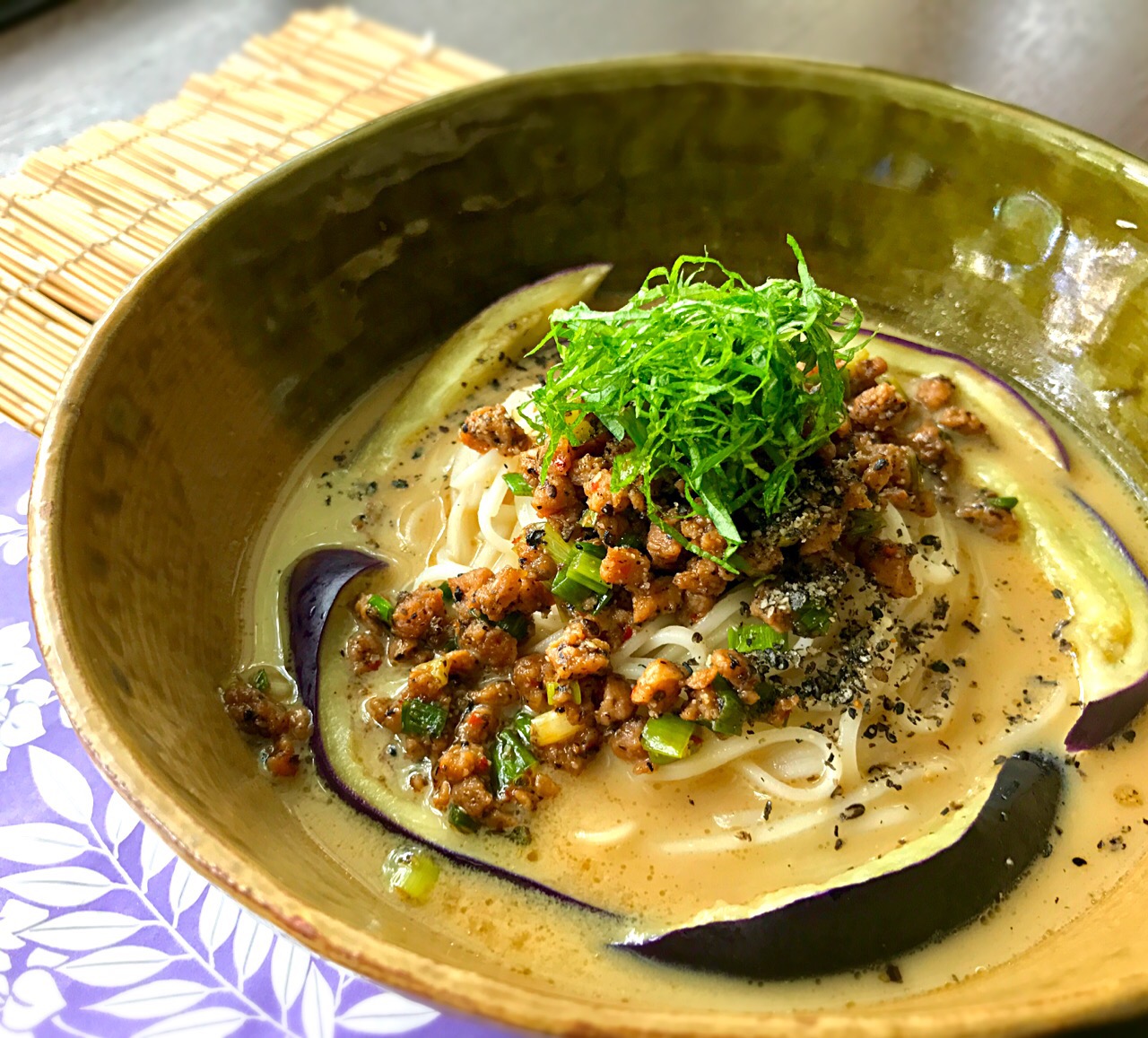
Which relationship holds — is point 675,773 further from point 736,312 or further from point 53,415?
point 53,415

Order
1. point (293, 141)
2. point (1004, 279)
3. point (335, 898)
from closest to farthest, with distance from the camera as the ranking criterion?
point (335, 898), point (1004, 279), point (293, 141)

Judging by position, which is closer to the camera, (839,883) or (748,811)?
(839,883)

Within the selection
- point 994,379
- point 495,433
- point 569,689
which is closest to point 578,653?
point 569,689

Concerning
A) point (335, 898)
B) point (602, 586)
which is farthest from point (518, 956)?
point (602, 586)

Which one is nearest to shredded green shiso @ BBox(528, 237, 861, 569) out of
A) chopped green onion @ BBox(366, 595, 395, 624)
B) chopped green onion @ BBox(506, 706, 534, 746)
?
chopped green onion @ BBox(506, 706, 534, 746)

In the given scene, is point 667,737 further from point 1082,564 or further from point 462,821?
point 1082,564

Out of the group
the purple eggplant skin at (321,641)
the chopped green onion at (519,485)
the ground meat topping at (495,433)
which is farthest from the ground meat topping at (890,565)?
the purple eggplant skin at (321,641)

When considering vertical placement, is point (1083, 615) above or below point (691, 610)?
above

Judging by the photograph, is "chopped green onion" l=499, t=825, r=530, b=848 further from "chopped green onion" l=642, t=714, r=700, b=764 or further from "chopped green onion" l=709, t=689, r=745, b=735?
"chopped green onion" l=709, t=689, r=745, b=735
